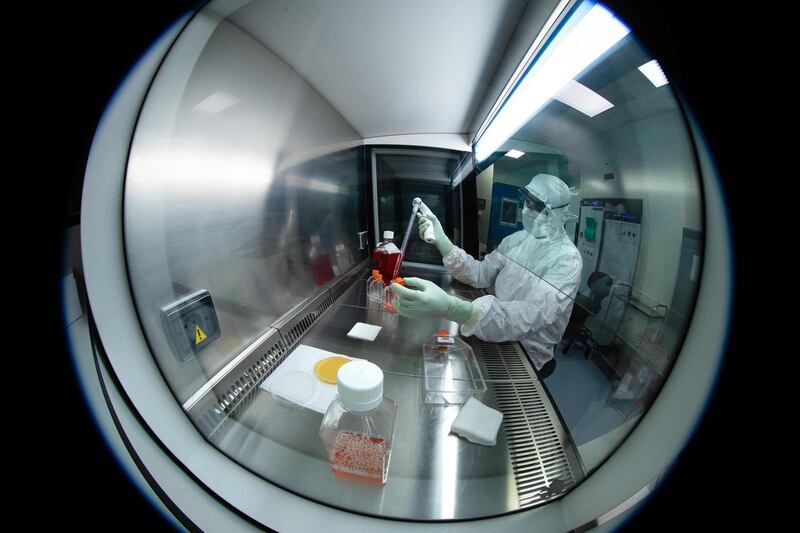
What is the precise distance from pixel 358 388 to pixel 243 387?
42 centimetres

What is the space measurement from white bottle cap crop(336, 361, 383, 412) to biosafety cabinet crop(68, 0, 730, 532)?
0.50 feet

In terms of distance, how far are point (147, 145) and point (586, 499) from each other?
1.05 metres

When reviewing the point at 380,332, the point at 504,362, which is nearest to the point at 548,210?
the point at 504,362

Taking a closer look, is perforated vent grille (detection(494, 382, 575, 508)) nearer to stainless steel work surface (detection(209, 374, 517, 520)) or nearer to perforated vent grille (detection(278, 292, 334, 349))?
stainless steel work surface (detection(209, 374, 517, 520))

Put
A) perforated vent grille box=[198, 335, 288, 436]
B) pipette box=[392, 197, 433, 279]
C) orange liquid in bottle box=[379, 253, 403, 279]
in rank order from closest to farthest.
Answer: perforated vent grille box=[198, 335, 288, 436] → pipette box=[392, 197, 433, 279] → orange liquid in bottle box=[379, 253, 403, 279]

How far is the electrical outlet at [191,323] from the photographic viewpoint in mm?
533

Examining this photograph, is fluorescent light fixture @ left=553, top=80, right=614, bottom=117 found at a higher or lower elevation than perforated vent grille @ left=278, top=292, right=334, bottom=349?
higher

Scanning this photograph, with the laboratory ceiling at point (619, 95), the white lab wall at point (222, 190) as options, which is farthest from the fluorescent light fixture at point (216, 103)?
the laboratory ceiling at point (619, 95)

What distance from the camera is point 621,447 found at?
37 centimetres

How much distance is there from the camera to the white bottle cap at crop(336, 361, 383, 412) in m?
0.51

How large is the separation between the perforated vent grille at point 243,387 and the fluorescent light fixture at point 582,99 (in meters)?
1.11

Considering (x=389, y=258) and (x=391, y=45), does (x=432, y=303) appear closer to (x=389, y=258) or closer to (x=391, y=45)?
(x=389, y=258)

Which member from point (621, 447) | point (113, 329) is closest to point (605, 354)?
point (621, 447)

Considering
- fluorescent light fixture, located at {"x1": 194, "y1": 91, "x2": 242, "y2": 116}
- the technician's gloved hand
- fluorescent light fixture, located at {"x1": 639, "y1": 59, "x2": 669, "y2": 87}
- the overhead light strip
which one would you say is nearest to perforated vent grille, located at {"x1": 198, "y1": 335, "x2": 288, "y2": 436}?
the technician's gloved hand
